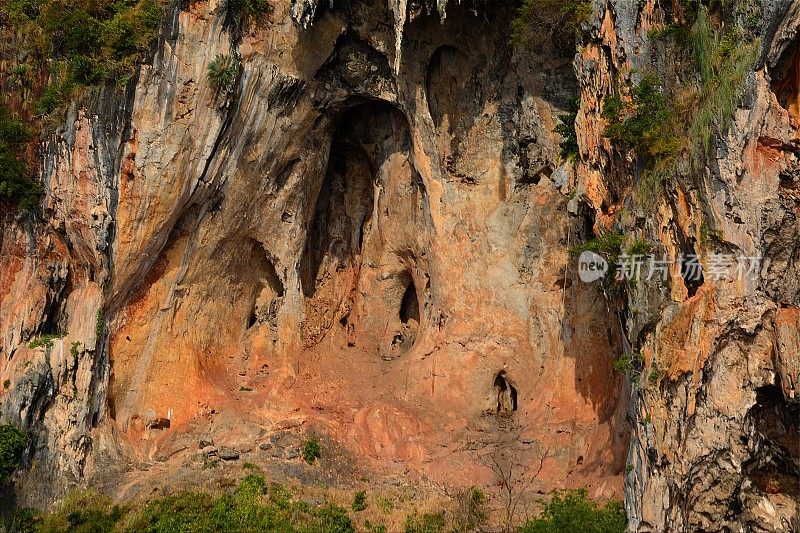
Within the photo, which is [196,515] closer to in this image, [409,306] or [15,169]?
[15,169]

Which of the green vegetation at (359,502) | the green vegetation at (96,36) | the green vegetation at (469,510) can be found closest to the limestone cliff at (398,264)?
the green vegetation at (96,36)

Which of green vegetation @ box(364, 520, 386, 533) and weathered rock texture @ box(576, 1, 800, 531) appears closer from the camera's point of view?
weathered rock texture @ box(576, 1, 800, 531)

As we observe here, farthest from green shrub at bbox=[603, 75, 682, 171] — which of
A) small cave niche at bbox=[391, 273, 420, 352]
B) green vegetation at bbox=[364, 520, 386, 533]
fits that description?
green vegetation at bbox=[364, 520, 386, 533]

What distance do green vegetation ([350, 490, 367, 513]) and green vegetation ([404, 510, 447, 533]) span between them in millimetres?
870

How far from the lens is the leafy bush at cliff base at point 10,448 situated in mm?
13422

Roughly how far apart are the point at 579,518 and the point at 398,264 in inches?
288

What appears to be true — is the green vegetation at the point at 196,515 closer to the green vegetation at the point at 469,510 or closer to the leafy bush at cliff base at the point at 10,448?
the leafy bush at cliff base at the point at 10,448

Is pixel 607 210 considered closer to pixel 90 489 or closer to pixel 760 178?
pixel 760 178

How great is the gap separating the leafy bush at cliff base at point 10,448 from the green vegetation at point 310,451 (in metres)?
4.76

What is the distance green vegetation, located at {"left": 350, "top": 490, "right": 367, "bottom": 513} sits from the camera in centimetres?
1398

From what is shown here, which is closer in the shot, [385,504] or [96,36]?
[385,504]

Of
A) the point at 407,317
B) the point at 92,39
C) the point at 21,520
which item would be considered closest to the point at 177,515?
the point at 21,520

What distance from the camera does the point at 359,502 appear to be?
46.2 ft

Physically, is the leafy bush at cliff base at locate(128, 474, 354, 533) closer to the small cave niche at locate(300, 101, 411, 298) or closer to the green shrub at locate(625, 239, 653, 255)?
the small cave niche at locate(300, 101, 411, 298)
